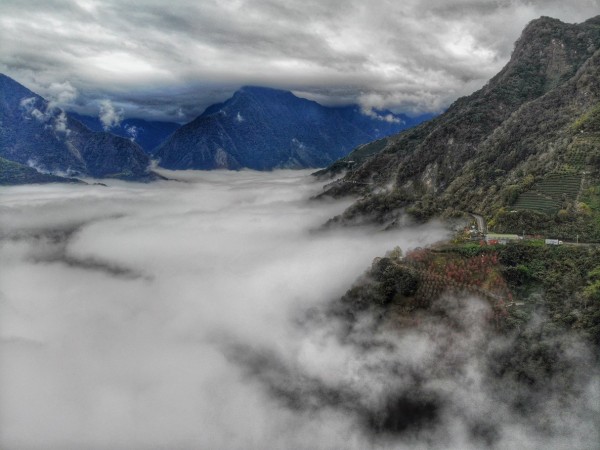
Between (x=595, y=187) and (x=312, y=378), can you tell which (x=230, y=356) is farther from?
(x=595, y=187)

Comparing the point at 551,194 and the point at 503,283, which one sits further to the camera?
the point at 551,194

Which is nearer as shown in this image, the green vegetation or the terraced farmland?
the green vegetation

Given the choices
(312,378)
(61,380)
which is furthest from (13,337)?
(312,378)

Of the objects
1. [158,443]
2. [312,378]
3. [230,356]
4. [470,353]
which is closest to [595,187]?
[470,353]

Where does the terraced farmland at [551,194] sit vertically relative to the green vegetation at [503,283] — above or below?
above

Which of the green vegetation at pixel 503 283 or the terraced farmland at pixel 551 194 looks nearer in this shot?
the green vegetation at pixel 503 283

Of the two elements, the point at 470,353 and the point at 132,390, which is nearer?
the point at 470,353

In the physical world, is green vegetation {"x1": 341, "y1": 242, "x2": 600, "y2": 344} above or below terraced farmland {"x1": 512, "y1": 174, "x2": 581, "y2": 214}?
below

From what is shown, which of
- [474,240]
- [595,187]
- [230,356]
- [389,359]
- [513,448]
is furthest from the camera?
[230,356]

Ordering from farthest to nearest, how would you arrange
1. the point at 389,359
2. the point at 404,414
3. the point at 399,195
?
the point at 399,195
the point at 389,359
the point at 404,414

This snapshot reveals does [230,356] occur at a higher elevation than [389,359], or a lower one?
lower

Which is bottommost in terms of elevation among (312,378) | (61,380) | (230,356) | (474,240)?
(61,380)
